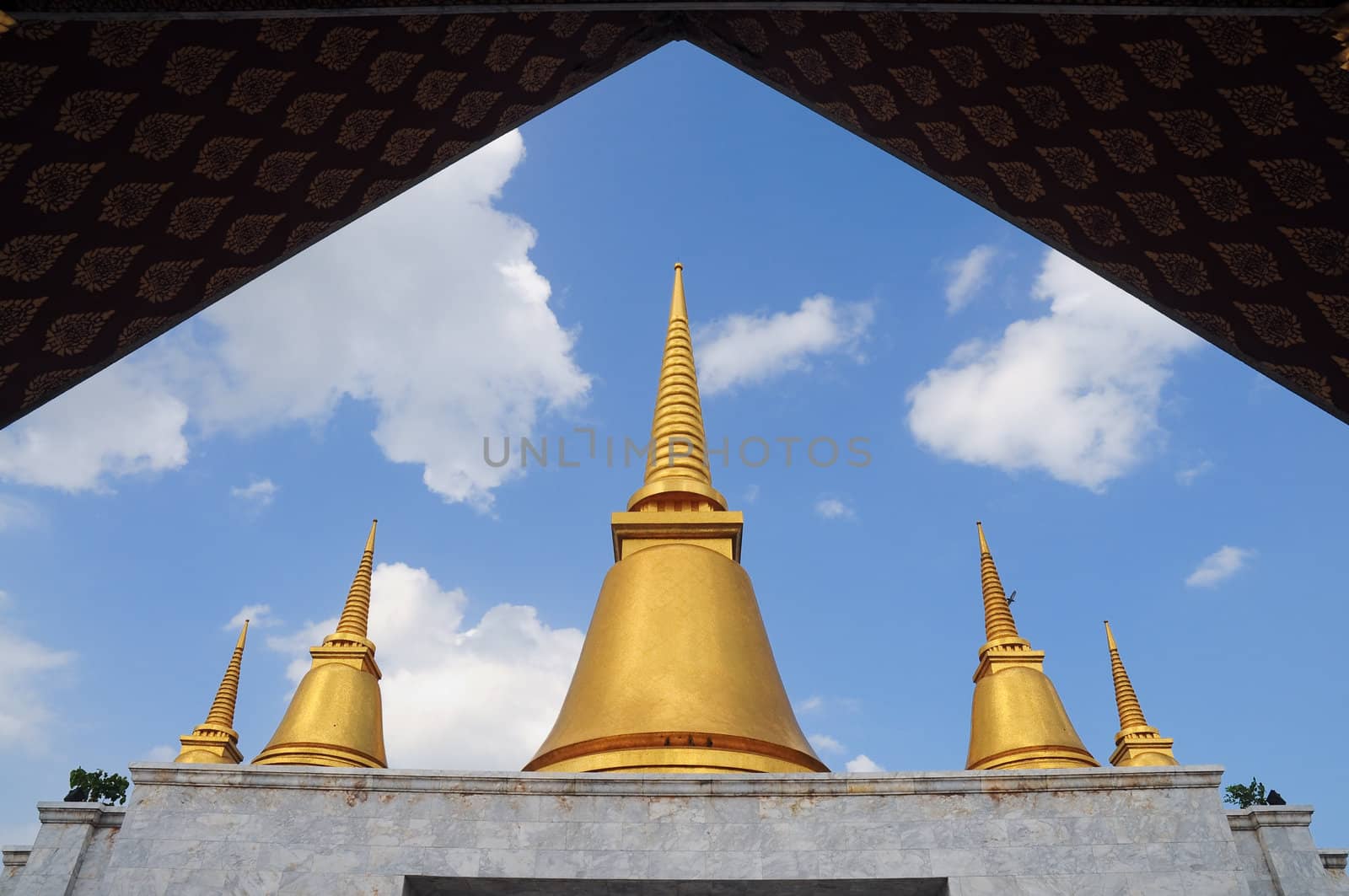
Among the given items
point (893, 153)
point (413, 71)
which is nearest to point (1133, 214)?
point (893, 153)

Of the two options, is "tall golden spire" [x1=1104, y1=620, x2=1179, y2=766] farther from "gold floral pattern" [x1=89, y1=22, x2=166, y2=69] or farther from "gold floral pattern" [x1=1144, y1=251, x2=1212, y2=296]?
"gold floral pattern" [x1=89, y1=22, x2=166, y2=69]

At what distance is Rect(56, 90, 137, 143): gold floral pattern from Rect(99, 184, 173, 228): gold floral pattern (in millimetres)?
346

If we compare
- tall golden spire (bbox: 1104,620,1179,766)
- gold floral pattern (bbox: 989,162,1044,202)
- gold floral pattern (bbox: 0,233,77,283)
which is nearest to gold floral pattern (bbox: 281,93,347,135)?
gold floral pattern (bbox: 0,233,77,283)

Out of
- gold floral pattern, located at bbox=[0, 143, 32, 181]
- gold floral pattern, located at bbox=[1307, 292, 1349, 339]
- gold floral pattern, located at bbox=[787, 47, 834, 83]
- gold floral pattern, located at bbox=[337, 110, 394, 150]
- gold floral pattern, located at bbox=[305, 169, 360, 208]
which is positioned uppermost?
gold floral pattern, located at bbox=[787, 47, 834, 83]

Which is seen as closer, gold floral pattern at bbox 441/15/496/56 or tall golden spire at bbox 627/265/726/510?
gold floral pattern at bbox 441/15/496/56

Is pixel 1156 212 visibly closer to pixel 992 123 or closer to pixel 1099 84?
pixel 1099 84

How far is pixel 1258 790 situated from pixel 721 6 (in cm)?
3004

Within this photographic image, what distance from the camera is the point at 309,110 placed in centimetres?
565

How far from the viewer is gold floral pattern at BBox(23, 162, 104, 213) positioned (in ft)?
15.7

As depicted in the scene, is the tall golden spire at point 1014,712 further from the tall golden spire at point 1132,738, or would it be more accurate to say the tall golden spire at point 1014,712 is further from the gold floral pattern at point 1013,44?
the gold floral pattern at point 1013,44

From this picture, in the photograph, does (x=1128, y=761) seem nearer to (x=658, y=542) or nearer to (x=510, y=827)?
(x=658, y=542)

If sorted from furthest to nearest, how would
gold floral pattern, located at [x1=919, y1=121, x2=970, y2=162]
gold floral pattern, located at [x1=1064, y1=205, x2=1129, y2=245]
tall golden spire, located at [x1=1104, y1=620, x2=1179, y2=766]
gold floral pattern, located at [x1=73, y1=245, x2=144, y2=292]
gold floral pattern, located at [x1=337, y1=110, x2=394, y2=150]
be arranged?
1. tall golden spire, located at [x1=1104, y1=620, x2=1179, y2=766]
2. gold floral pattern, located at [x1=919, y1=121, x2=970, y2=162]
3. gold floral pattern, located at [x1=1064, y1=205, x2=1129, y2=245]
4. gold floral pattern, located at [x1=337, y1=110, x2=394, y2=150]
5. gold floral pattern, located at [x1=73, y1=245, x2=144, y2=292]

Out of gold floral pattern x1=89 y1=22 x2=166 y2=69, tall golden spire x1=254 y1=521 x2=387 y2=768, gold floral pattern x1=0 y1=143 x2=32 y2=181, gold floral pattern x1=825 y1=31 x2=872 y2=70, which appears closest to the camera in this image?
gold floral pattern x1=89 y1=22 x2=166 y2=69

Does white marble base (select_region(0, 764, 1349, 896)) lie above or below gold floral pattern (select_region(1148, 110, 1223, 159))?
below
